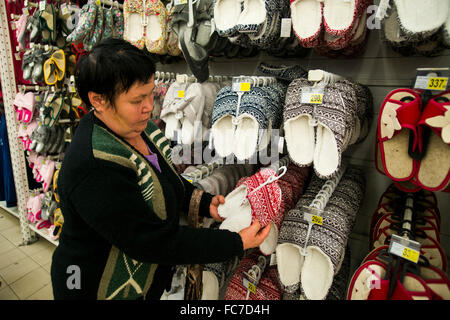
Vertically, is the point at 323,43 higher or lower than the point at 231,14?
lower

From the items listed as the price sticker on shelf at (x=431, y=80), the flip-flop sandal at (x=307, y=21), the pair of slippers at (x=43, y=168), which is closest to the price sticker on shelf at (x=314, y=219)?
the price sticker on shelf at (x=431, y=80)

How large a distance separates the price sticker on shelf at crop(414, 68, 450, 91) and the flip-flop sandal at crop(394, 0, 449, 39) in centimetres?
14

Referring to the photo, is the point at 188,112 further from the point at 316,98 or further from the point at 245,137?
the point at 316,98

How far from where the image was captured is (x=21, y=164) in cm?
266

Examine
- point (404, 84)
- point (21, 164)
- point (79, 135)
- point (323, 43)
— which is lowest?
point (21, 164)

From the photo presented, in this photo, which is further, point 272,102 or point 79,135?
point 272,102

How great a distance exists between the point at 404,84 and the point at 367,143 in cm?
36

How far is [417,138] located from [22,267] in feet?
10.1

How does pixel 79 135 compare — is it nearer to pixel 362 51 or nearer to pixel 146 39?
pixel 146 39

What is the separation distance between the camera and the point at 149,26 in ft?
5.49

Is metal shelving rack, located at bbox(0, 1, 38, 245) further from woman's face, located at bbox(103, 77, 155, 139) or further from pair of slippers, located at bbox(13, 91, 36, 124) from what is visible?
woman's face, located at bbox(103, 77, 155, 139)

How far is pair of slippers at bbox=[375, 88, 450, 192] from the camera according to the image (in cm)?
82
